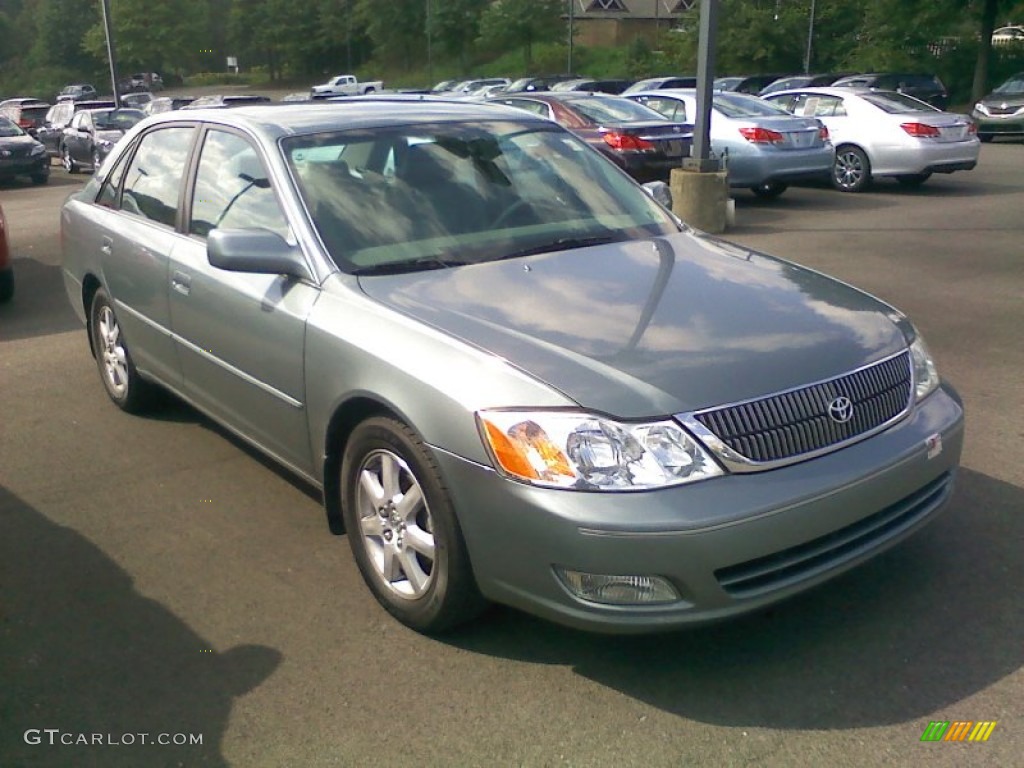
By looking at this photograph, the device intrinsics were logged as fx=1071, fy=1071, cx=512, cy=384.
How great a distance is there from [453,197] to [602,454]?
178cm

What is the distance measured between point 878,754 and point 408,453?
1.65 meters

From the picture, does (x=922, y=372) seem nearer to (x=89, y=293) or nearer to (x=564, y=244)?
(x=564, y=244)

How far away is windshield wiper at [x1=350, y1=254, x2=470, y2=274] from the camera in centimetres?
406

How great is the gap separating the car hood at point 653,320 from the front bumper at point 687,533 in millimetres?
284

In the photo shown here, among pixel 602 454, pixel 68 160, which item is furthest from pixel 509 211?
pixel 68 160

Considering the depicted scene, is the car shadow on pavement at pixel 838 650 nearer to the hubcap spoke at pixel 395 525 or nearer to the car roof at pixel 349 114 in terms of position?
the hubcap spoke at pixel 395 525

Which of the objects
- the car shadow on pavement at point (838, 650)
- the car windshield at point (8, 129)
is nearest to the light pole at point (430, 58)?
the car windshield at point (8, 129)

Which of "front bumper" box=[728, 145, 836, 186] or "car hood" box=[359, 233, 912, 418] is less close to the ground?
"car hood" box=[359, 233, 912, 418]

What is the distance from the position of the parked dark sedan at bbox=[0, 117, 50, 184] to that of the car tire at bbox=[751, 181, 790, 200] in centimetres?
1476

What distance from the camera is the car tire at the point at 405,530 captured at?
341cm

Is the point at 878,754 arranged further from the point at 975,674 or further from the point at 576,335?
the point at 576,335

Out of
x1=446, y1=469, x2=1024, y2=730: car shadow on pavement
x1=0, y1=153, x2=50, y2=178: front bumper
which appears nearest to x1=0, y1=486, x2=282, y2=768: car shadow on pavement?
x1=446, y1=469, x2=1024, y2=730: car shadow on pavement

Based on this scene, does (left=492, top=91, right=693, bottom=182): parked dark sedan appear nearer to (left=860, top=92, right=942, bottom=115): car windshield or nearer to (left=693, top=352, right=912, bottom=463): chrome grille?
(left=860, top=92, right=942, bottom=115): car windshield

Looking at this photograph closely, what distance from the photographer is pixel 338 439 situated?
3957 millimetres
